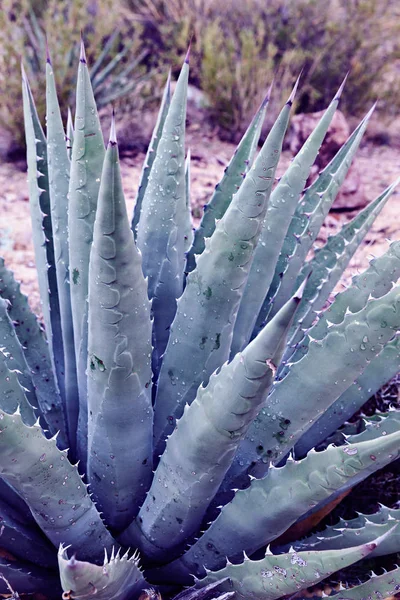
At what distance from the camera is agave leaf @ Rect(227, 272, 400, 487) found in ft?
3.70

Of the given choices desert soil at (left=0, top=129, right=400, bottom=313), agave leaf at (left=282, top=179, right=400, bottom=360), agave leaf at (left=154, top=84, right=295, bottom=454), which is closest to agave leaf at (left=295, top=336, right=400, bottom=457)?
agave leaf at (left=282, top=179, right=400, bottom=360)

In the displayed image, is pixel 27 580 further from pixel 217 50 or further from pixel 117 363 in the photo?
pixel 217 50

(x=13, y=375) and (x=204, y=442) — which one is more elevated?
(x=204, y=442)

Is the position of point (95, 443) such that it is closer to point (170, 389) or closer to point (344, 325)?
point (170, 389)

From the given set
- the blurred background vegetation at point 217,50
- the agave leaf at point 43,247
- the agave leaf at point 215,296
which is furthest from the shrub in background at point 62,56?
the agave leaf at point 215,296

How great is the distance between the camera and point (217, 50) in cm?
605

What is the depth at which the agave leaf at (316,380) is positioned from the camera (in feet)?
3.70

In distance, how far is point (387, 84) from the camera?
6754mm

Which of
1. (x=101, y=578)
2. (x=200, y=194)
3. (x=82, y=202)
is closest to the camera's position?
(x=101, y=578)

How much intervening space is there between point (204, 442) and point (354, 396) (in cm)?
67

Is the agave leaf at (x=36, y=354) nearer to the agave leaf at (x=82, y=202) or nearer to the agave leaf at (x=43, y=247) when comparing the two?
the agave leaf at (x=43, y=247)

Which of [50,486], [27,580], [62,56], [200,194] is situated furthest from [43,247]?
[62,56]

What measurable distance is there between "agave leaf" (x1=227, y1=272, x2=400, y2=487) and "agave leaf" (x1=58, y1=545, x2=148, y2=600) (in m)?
0.34

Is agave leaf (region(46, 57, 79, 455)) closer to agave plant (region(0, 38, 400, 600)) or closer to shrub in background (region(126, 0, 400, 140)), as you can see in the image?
agave plant (region(0, 38, 400, 600))
